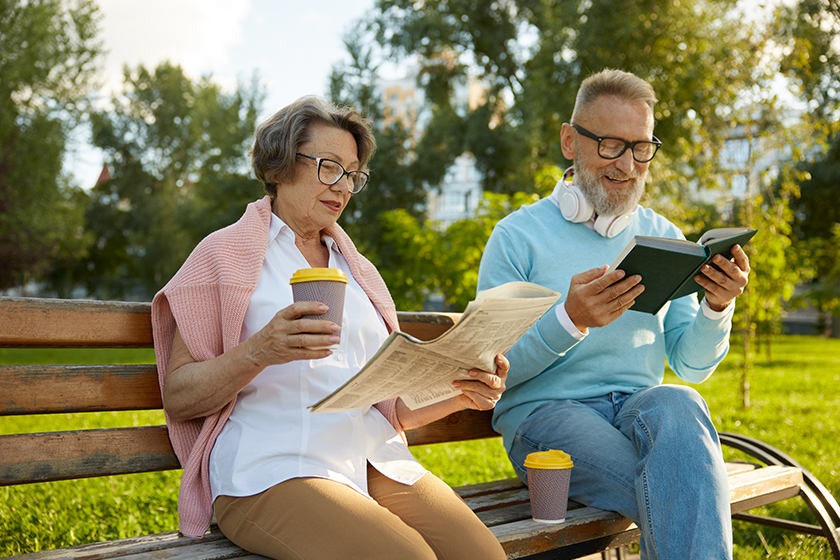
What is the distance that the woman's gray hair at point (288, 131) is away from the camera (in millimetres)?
2223

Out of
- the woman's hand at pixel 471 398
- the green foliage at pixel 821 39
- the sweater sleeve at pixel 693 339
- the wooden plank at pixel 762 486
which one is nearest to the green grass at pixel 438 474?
the wooden plank at pixel 762 486

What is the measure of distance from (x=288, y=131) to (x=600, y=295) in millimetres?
1177

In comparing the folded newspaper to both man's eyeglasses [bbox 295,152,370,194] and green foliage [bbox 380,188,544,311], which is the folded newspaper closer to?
man's eyeglasses [bbox 295,152,370,194]

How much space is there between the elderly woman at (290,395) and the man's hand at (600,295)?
1.41ft

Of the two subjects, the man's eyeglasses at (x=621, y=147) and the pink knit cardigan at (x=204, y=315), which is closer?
the pink knit cardigan at (x=204, y=315)

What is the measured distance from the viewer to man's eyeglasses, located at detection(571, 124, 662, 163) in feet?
8.98

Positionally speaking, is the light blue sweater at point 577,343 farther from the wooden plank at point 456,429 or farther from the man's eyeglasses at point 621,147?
the man's eyeglasses at point 621,147

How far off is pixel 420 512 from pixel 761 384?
9602 mm

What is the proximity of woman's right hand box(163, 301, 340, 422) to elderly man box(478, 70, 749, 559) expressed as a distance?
101 cm

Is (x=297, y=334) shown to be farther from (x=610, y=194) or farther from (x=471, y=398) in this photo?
(x=610, y=194)

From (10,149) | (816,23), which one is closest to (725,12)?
(816,23)

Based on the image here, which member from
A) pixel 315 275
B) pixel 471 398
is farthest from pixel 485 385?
pixel 315 275

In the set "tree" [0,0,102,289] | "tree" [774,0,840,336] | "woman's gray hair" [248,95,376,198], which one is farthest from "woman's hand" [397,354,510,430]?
"tree" [0,0,102,289]

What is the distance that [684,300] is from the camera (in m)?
2.92
